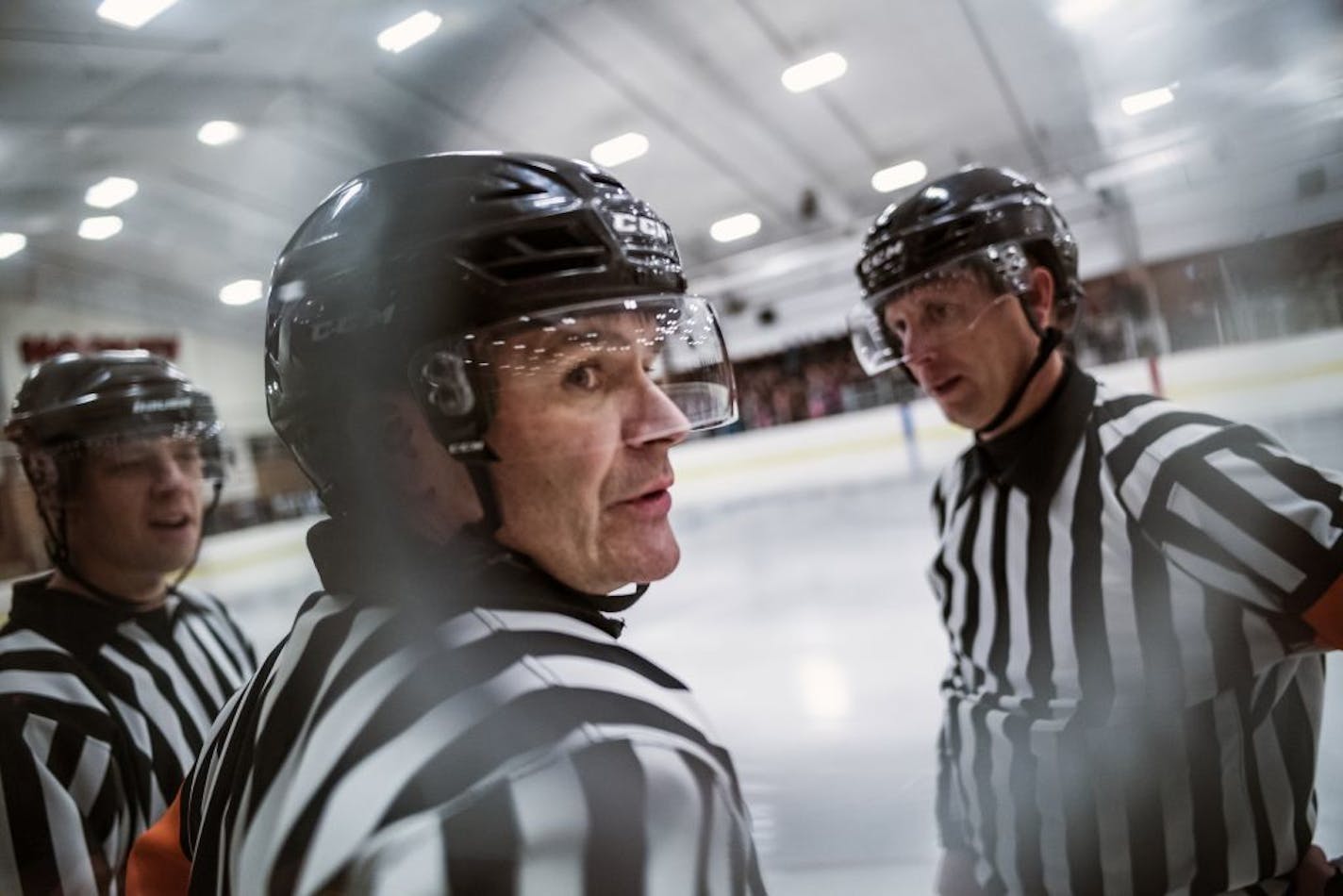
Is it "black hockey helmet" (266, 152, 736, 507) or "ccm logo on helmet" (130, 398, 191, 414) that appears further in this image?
"ccm logo on helmet" (130, 398, 191, 414)

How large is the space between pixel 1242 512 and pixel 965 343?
38 cm

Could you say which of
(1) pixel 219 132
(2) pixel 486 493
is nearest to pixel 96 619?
(1) pixel 219 132

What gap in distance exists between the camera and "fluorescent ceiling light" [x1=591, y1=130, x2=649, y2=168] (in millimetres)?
764

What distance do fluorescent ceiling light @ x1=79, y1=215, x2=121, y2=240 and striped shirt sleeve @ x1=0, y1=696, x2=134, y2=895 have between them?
1.38 feet

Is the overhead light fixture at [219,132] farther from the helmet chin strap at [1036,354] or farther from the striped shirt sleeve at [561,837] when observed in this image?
the helmet chin strap at [1036,354]

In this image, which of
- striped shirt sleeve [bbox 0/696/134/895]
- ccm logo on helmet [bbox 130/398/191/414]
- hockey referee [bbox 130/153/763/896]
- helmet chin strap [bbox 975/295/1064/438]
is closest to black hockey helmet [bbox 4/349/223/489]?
ccm logo on helmet [bbox 130/398/191/414]

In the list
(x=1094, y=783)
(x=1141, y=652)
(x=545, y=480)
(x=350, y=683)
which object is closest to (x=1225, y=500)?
(x=1141, y=652)

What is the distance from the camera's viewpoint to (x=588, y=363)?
49 cm

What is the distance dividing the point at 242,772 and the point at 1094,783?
2.87 ft

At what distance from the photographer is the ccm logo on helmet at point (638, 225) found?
52 centimetres

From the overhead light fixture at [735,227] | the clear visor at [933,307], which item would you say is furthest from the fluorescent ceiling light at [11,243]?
the clear visor at [933,307]

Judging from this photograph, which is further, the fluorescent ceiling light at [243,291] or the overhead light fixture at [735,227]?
the overhead light fixture at [735,227]

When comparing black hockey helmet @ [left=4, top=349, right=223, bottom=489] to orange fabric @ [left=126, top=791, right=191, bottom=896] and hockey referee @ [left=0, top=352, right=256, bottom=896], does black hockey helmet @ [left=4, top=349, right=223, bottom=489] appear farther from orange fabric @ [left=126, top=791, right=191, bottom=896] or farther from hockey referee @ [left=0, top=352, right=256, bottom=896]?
orange fabric @ [left=126, top=791, right=191, bottom=896]

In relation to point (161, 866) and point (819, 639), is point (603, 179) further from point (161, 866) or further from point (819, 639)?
point (819, 639)
